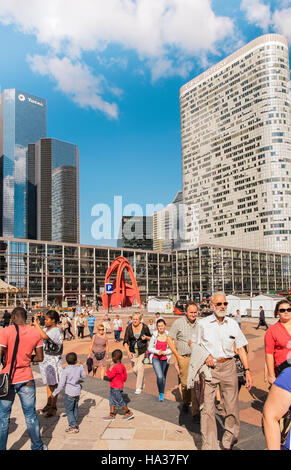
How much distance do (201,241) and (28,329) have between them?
14346 centimetres

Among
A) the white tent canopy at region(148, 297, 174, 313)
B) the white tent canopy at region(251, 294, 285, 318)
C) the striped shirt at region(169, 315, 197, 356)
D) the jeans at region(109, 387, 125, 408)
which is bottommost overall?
the white tent canopy at region(148, 297, 174, 313)

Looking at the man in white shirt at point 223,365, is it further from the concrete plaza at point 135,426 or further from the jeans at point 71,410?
the jeans at point 71,410

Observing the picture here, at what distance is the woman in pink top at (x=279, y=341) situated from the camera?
16.7 ft

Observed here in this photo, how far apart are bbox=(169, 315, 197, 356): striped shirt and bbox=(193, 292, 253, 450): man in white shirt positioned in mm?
1555

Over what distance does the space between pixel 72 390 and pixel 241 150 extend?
135878mm

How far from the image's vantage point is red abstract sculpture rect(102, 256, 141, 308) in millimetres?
54719

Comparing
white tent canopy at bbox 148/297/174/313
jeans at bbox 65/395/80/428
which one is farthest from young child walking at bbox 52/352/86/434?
white tent canopy at bbox 148/297/174/313

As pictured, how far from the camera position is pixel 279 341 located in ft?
16.9

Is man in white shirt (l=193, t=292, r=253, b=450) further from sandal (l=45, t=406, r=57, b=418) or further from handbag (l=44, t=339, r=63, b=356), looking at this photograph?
sandal (l=45, t=406, r=57, b=418)

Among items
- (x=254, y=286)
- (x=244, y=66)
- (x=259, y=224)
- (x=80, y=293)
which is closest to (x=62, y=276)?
(x=80, y=293)

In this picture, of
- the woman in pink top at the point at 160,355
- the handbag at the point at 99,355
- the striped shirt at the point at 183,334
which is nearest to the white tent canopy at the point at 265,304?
the handbag at the point at 99,355

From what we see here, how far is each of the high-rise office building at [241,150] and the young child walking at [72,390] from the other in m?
119

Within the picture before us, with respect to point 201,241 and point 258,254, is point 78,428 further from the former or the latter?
point 201,241

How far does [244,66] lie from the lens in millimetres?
134250
